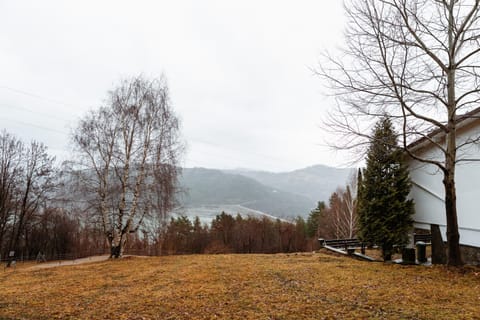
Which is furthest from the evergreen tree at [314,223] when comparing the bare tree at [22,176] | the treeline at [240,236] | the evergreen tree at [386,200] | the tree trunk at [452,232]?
the bare tree at [22,176]

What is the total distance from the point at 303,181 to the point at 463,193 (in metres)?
156

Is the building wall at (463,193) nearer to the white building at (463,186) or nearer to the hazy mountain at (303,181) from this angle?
the white building at (463,186)

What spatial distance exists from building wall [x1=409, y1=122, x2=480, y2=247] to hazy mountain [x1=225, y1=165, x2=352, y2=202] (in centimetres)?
11598

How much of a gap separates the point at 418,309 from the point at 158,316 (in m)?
4.05

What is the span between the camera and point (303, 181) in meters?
161

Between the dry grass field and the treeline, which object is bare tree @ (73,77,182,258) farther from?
the treeline

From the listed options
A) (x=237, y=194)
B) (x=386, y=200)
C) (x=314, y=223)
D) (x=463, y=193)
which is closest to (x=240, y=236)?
(x=314, y=223)

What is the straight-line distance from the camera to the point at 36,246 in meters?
27.0

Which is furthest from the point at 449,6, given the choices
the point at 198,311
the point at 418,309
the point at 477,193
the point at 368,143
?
the point at 198,311

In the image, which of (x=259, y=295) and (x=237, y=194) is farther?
(x=237, y=194)

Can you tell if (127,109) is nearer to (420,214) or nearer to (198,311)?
(198,311)

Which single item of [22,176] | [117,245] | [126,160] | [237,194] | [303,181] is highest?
[303,181]

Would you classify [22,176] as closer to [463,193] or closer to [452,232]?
[452,232]

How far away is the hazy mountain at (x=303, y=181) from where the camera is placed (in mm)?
131525
